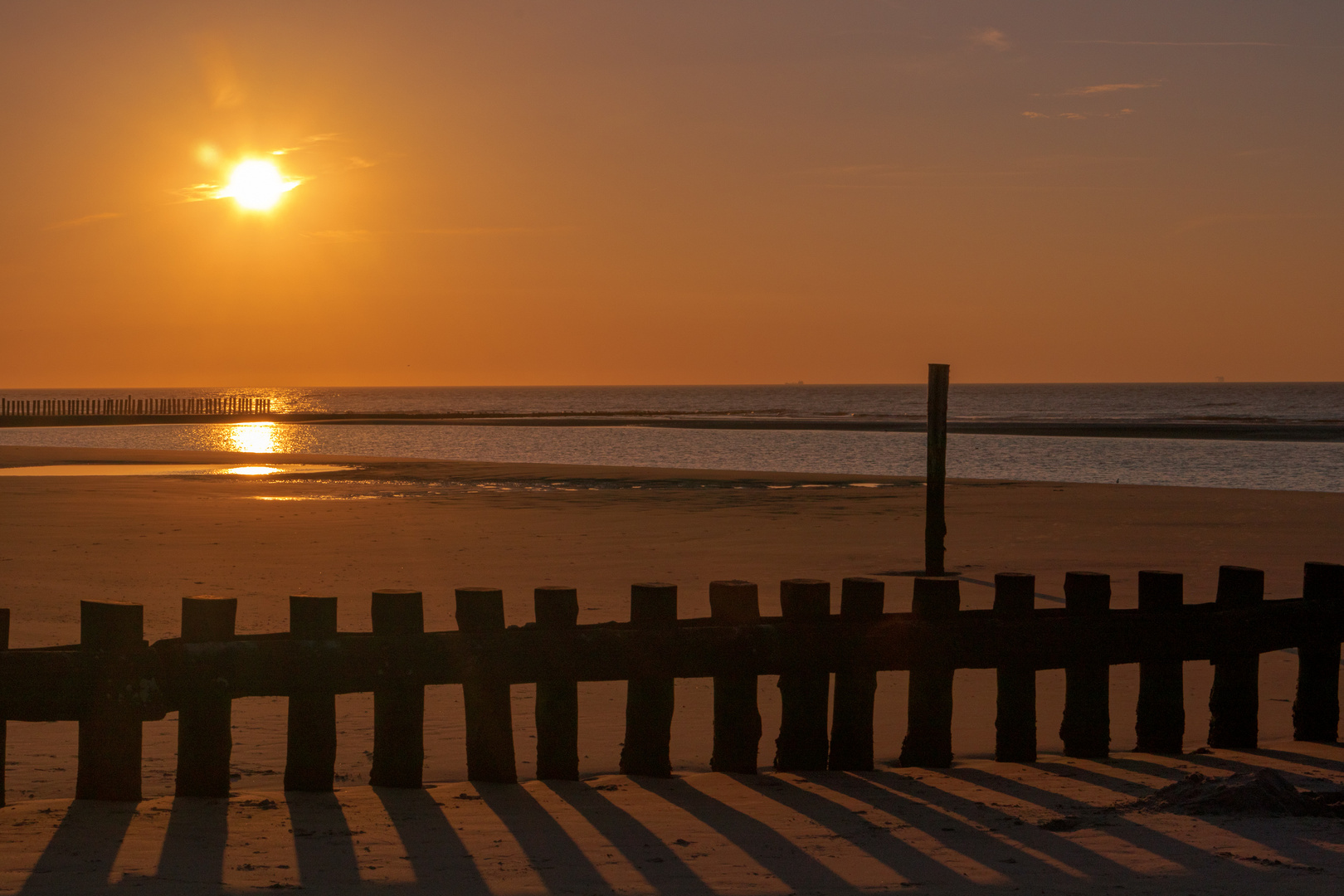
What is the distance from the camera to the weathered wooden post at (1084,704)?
19.8 feet

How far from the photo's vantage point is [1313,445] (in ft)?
186

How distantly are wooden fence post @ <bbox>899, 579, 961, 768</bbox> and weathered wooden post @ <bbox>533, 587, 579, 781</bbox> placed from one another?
1646 mm

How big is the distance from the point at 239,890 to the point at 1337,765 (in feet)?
17.2

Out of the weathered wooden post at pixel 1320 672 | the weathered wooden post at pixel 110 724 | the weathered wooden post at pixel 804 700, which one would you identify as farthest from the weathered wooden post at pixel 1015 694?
the weathered wooden post at pixel 110 724

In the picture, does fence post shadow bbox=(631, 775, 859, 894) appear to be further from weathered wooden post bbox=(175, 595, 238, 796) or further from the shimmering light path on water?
the shimmering light path on water

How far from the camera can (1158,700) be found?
6.30 m

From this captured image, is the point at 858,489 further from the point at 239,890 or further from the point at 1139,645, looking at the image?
the point at 239,890

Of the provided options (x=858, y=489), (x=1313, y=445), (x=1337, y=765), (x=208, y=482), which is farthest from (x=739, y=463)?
(x=1337, y=765)

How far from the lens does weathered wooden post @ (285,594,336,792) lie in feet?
16.5

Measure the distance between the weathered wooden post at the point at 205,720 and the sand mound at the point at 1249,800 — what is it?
3.88 metres

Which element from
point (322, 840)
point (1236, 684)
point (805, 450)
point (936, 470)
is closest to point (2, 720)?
point (322, 840)

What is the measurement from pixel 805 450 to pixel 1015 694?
51694mm

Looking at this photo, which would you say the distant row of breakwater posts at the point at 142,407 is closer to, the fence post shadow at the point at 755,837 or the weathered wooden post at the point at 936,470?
the weathered wooden post at the point at 936,470

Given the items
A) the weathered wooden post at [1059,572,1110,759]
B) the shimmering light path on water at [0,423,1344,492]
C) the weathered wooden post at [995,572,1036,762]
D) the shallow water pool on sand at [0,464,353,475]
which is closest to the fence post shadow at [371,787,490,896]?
the weathered wooden post at [995,572,1036,762]
